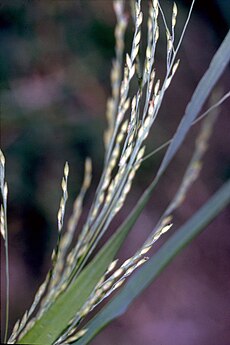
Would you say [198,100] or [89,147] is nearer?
[198,100]

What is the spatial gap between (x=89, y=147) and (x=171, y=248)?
2.74 ft

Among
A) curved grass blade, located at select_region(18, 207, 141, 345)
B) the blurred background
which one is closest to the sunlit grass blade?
curved grass blade, located at select_region(18, 207, 141, 345)

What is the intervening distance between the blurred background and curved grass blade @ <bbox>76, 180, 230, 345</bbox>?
762 millimetres

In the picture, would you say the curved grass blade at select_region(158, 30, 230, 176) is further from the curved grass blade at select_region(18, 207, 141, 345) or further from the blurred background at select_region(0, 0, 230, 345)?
the blurred background at select_region(0, 0, 230, 345)

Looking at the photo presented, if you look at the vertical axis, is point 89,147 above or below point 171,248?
above

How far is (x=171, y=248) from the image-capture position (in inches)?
13.1

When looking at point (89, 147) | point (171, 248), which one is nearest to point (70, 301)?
point (171, 248)

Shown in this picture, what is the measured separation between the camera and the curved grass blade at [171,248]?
1.06ft

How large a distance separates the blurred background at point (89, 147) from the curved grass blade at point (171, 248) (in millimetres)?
762

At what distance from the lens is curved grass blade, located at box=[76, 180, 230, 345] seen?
0.32 metres

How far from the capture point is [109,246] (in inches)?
16.0

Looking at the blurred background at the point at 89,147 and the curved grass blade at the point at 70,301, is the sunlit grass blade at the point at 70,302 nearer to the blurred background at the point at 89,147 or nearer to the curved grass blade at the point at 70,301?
the curved grass blade at the point at 70,301

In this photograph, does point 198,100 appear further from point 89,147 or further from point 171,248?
point 89,147

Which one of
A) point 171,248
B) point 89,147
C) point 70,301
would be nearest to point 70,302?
point 70,301
